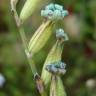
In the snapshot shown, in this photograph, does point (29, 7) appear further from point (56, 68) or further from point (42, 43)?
point (56, 68)

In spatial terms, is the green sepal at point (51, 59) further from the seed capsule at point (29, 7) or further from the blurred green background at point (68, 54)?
the blurred green background at point (68, 54)

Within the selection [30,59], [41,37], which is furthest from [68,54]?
[30,59]

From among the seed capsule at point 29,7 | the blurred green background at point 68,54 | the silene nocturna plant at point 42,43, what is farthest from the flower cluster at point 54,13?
the blurred green background at point 68,54

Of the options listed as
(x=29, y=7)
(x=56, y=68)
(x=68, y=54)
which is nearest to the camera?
(x=56, y=68)

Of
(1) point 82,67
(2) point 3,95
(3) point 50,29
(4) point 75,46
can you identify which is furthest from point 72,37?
(3) point 50,29

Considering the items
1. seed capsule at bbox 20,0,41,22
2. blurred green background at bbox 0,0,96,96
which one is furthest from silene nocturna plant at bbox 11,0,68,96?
blurred green background at bbox 0,0,96,96

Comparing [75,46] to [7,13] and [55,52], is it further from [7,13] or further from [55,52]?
[55,52]

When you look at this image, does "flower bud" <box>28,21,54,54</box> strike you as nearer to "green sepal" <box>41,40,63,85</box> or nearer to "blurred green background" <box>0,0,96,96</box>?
"green sepal" <box>41,40,63,85</box>
